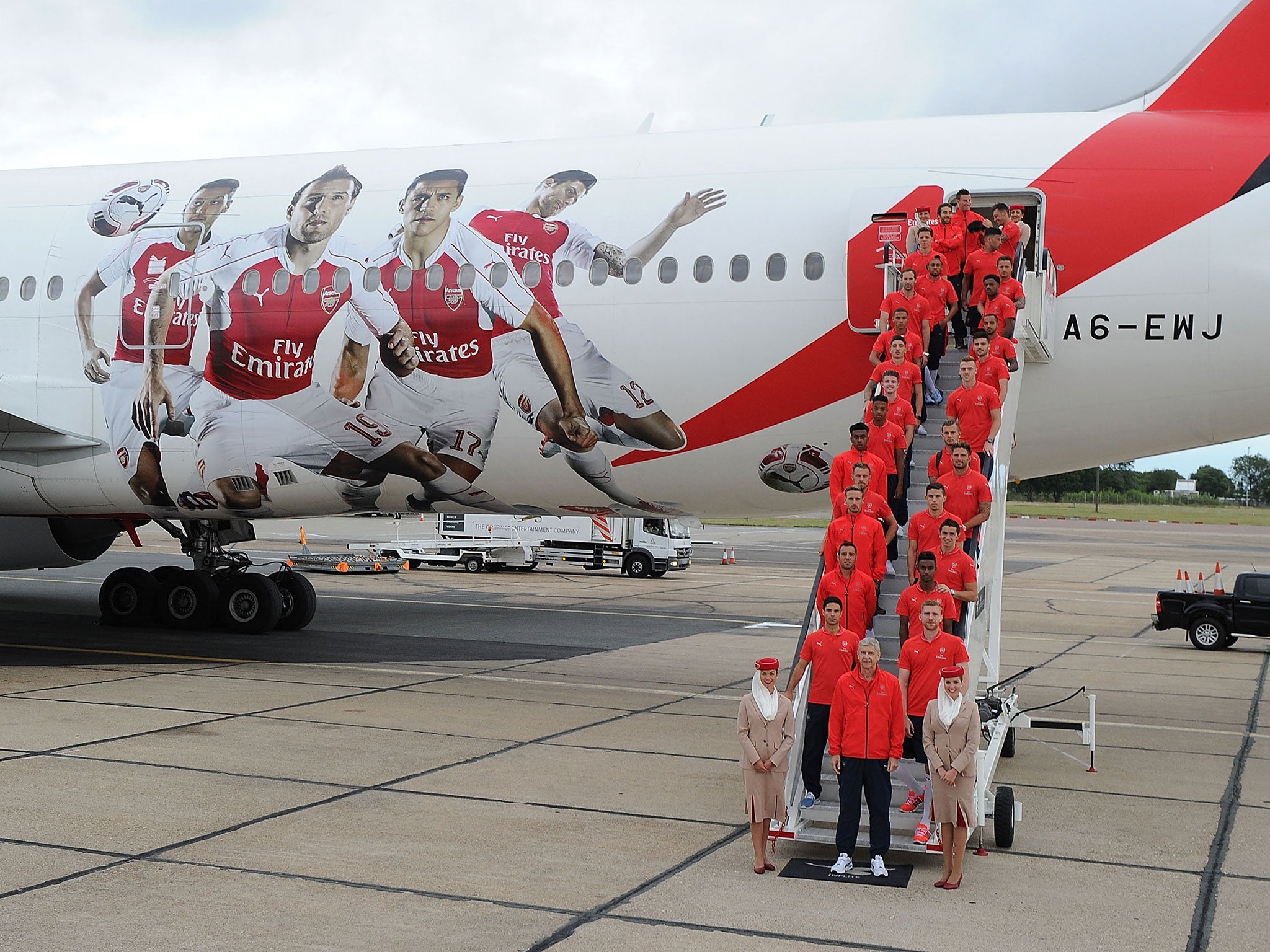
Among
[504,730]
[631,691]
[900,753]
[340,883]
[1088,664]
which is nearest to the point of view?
[340,883]

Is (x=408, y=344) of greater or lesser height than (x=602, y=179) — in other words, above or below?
below

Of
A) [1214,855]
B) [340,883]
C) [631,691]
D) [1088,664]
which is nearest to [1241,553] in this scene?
[1088,664]

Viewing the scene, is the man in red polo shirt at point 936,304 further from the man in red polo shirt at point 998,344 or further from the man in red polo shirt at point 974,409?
the man in red polo shirt at point 974,409

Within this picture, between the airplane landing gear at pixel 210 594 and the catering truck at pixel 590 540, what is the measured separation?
52.9ft

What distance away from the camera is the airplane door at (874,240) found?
44.5ft

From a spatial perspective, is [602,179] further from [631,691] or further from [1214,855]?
[1214,855]

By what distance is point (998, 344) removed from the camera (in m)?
11.9

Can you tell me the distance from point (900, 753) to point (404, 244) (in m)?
9.42

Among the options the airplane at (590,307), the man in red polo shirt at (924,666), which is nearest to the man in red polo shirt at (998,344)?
the airplane at (590,307)

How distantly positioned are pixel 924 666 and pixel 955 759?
0.94 m

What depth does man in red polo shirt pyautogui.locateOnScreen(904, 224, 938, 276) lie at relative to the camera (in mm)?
12688

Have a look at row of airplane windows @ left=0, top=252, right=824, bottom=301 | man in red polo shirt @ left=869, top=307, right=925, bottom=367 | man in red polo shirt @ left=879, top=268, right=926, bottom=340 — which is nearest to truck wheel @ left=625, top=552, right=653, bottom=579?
row of airplane windows @ left=0, top=252, right=824, bottom=301

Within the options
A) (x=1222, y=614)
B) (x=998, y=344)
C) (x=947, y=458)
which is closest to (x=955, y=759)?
(x=947, y=458)

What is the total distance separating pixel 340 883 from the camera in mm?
8172
